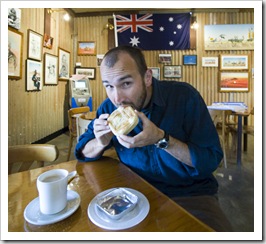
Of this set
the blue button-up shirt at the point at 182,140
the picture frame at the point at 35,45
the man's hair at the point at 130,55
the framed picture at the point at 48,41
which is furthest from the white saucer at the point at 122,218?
the framed picture at the point at 48,41

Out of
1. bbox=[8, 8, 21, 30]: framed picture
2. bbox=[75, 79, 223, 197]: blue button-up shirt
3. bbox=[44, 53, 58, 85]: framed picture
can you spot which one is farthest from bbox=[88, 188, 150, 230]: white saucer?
bbox=[44, 53, 58, 85]: framed picture

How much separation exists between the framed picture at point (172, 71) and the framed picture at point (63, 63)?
2944 millimetres

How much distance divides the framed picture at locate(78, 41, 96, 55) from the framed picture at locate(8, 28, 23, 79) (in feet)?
8.63

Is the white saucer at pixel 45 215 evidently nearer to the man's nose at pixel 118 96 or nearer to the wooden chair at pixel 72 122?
the man's nose at pixel 118 96

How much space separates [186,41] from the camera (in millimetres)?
5402

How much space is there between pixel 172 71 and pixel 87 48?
9.11 feet

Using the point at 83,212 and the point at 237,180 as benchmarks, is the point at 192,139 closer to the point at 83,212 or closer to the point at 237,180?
the point at 83,212

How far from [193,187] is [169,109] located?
17.4 inches

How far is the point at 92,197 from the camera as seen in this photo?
665mm

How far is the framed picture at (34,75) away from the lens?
3564 millimetres

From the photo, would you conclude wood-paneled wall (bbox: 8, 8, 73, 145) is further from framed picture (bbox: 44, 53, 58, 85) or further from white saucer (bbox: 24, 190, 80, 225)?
white saucer (bbox: 24, 190, 80, 225)

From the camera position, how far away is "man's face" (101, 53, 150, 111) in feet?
2.96

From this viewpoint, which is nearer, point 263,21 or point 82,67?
point 263,21

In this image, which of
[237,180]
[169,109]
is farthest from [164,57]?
[169,109]
